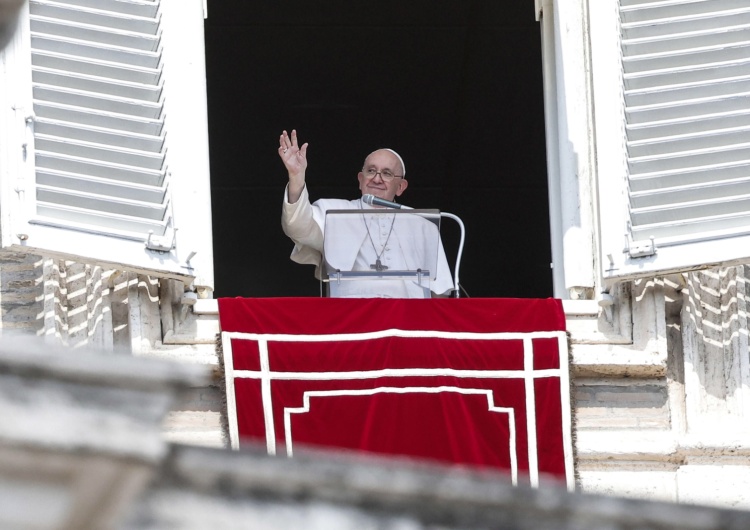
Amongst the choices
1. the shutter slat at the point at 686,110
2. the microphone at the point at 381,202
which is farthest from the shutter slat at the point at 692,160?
the microphone at the point at 381,202

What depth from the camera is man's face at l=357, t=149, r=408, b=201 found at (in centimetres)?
788

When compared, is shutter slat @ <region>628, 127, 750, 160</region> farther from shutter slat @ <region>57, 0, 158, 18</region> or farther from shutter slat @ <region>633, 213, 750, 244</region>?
shutter slat @ <region>57, 0, 158, 18</region>

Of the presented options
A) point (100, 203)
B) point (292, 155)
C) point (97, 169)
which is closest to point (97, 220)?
point (100, 203)

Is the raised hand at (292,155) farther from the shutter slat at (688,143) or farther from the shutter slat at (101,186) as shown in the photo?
the shutter slat at (688,143)

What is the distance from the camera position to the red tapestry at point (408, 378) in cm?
614

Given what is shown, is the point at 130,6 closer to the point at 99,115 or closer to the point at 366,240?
the point at 99,115

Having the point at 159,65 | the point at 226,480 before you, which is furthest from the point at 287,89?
the point at 226,480

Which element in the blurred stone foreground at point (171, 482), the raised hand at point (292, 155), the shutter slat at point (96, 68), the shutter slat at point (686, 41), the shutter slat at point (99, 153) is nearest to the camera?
the blurred stone foreground at point (171, 482)

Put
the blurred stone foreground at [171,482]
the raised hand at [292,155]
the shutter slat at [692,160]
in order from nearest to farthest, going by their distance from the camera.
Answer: the blurred stone foreground at [171,482] → the shutter slat at [692,160] → the raised hand at [292,155]

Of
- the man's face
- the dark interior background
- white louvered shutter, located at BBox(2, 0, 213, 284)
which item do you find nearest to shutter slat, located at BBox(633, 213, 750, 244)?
white louvered shutter, located at BBox(2, 0, 213, 284)

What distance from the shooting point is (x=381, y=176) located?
26.0 ft

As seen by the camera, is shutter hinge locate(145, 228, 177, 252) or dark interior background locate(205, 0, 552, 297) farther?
dark interior background locate(205, 0, 552, 297)

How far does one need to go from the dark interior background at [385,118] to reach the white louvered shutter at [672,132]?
11.4 ft

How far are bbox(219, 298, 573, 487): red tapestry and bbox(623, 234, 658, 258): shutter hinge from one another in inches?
11.7
